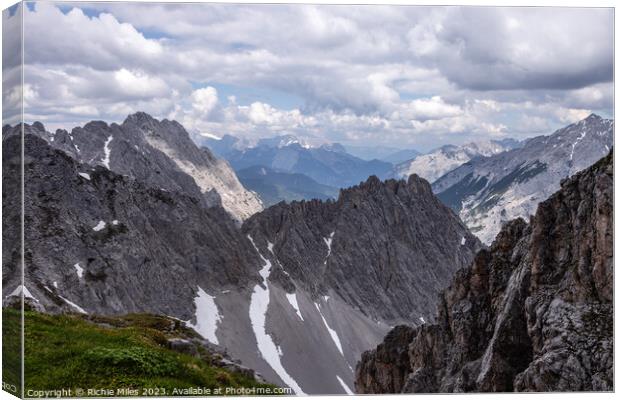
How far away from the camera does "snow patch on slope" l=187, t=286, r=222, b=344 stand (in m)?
115

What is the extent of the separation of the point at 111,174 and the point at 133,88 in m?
84.8

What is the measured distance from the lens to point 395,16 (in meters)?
A: 26.0

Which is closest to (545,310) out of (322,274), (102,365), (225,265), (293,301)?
(102,365)

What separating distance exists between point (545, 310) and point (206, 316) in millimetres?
98610

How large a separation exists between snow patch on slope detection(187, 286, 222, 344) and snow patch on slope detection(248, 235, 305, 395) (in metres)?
8.37

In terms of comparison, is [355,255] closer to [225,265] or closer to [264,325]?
[225,265]

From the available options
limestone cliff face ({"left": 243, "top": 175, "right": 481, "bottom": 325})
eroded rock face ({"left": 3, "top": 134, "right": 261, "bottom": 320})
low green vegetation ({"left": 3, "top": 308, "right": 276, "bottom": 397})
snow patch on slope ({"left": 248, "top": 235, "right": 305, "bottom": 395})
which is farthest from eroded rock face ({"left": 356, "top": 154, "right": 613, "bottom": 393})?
limestone cliff face ({"left": 243, "top": 175, "right": 481, "bottom": 325})

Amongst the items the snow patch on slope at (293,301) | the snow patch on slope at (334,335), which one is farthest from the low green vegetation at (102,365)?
the snow patch on slope at (293,301)

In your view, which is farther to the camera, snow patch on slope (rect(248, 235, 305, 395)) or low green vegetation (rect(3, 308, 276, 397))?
snow patch on slope (rect(248, 235, 305, 395))

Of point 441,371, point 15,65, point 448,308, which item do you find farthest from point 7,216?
point 448,308

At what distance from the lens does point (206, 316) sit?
120m

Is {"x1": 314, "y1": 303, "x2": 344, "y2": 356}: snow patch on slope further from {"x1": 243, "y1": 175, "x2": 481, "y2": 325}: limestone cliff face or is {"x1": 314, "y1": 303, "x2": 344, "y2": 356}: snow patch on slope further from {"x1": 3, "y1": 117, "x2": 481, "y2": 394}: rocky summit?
{"x1": 243, "y1": 175, "x2": 481, "y2": 325}: limestone cliff face

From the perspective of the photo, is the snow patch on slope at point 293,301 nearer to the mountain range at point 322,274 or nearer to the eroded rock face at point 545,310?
the mountain range at point 322,274

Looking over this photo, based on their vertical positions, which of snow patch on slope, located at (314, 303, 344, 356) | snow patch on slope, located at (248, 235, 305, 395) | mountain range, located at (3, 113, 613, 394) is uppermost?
mountain range, located at (3, 113, 613, 394)
